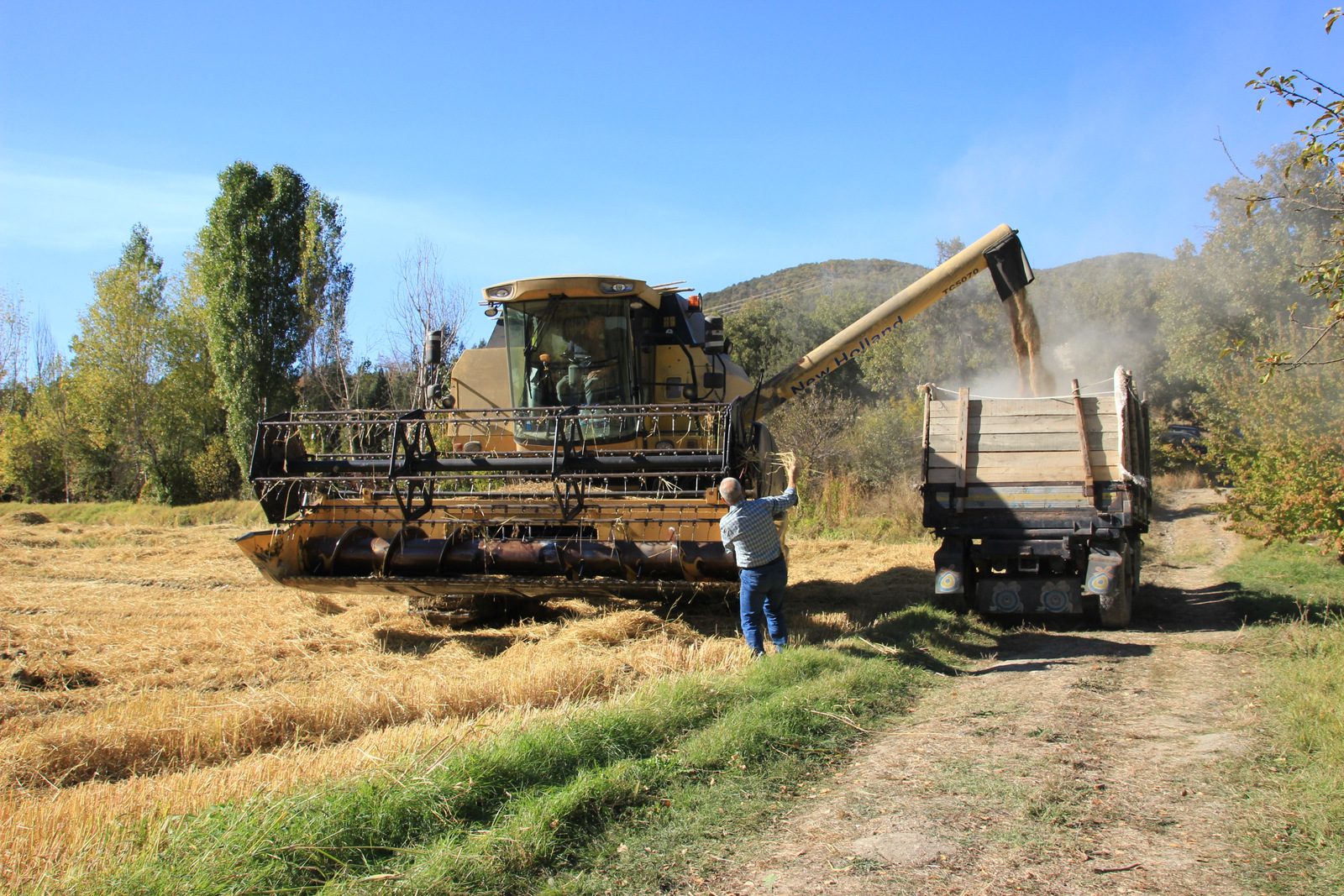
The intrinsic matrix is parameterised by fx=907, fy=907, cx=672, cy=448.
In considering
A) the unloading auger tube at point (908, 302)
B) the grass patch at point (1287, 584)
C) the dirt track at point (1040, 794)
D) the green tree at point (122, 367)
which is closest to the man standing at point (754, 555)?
the dirt track at point (1040, 794)

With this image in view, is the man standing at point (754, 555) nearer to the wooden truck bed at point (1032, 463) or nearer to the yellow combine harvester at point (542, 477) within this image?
the yellow combine harvester at point (542, 477)

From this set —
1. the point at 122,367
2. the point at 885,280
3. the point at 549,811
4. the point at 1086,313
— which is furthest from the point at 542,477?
the point at 885,280

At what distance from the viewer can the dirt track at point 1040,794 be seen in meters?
3.27

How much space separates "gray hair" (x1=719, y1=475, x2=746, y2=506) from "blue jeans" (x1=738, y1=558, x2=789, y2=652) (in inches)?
21.1

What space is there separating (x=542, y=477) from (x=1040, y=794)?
4589mm

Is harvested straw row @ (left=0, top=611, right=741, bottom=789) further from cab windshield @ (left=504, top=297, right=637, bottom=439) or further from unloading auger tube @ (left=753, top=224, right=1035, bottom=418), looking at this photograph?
unloading auger tube @ (left=753, top=224, right=1035, bottom=418)

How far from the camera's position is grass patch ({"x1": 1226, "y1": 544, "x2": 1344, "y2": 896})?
10.8 feet

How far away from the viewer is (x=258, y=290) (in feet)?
96.6

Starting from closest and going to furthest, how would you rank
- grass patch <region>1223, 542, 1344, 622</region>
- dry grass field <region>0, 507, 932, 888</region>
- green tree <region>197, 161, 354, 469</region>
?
dry grass field <region>0, 507, 932, 888</region> → grass patch <region>1223, 542, 1344, 622</region> → green tree <region>197, 161, 354, 469</region>

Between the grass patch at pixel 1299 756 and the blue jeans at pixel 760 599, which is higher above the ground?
the blue jeans at pixel 760 599

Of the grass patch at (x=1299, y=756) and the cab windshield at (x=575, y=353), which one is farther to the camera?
the cab windshield at (x=575, y=353)

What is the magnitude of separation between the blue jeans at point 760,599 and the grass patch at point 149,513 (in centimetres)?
2015

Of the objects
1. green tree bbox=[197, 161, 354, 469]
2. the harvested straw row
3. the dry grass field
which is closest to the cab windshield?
the dry grass field

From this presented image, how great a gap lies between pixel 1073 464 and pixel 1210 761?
4384mm
